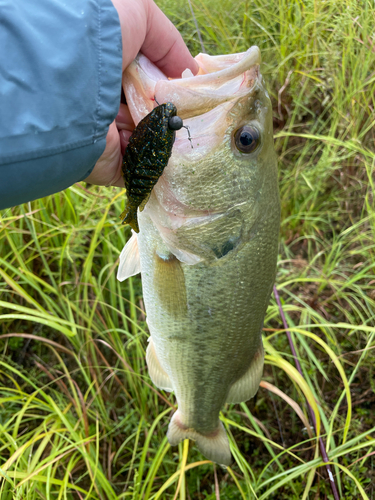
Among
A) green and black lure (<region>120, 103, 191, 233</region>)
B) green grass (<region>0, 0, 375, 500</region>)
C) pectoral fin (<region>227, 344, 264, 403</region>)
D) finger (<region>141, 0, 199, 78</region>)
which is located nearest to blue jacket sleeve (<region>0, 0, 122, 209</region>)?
green and black lure (<region>120, 103, 191, 233</region>)

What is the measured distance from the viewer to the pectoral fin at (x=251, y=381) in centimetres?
196

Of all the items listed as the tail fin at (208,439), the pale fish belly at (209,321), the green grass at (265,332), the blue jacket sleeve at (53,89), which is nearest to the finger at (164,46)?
the blue jacket sleeve at (53,89)

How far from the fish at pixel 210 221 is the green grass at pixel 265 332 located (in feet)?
1.97

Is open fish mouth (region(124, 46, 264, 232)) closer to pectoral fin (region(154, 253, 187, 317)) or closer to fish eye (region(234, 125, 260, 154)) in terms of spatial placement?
fish eye (region(234, 125, 260, 154))

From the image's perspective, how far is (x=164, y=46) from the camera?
1.62 m

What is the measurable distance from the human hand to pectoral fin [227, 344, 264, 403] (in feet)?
3.57

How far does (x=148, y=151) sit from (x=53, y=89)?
1.12 feet

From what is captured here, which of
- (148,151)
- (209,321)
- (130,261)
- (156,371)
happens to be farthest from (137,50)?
(156,371)

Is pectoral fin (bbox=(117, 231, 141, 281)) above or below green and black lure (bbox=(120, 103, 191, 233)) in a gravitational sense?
below

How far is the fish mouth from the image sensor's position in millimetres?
1394

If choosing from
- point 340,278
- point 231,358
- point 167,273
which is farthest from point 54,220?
point 340,278

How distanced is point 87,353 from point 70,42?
1.94 m

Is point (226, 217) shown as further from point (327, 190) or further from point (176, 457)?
point (327, 190)

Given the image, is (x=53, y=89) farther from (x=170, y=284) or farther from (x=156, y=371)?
(x=156, y=371)
